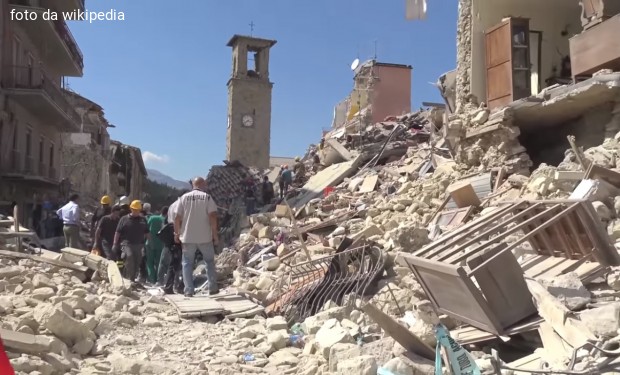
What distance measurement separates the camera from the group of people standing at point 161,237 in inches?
285

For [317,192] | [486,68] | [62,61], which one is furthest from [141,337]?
[62,61]

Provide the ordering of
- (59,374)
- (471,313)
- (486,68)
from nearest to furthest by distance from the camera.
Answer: (59,374) < (471,313) < (486,68)

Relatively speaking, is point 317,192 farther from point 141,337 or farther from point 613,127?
point 141,337

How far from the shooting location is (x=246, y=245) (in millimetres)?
12117

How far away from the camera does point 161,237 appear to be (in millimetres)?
8219

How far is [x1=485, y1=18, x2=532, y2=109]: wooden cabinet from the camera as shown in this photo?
10375 mm

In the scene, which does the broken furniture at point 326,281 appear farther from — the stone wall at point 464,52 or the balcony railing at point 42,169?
the balcony railing at point 42,169

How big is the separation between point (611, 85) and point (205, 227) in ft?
20.5

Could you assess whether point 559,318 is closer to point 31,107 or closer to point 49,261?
point 49,261

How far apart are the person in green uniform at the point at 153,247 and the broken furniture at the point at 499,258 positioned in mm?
4934

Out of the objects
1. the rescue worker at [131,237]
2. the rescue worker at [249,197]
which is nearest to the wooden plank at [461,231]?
the rescue worker at [131,237]

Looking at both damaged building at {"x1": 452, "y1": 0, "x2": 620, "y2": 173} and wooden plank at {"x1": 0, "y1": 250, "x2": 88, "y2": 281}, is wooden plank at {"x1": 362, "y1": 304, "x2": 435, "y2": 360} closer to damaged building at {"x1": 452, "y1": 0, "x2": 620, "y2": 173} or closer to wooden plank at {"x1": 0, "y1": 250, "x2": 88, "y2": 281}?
wooden plank at {"x1": 0, "y1": 250, "x2": 88, "y2": 281}

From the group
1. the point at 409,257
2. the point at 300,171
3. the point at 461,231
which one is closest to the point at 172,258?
the point at 409,257

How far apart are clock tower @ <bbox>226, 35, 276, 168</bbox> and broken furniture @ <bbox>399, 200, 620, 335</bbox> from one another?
3241cm
